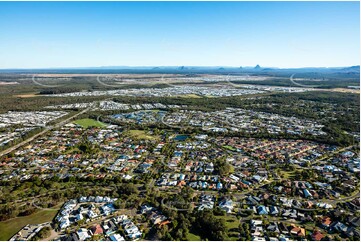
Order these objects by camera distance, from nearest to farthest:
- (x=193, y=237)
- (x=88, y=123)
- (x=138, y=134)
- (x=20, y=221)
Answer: (x=193, y=237)
(x=20, y=221)
(x=138, y=134)
(x=88, y=123)

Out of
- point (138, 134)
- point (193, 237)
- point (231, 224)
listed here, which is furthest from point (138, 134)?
point (193, 237)

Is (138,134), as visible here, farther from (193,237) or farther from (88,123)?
(193,237)

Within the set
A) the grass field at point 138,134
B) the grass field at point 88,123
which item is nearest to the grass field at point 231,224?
the grass field at point 138,134

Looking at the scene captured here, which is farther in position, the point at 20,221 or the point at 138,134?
the point at 138,134

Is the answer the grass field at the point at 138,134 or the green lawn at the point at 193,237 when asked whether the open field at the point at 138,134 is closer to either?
the grass field at the point at 138,134

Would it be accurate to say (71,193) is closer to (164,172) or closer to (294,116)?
(164,172)

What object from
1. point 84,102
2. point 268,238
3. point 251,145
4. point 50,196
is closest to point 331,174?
point 251,145
